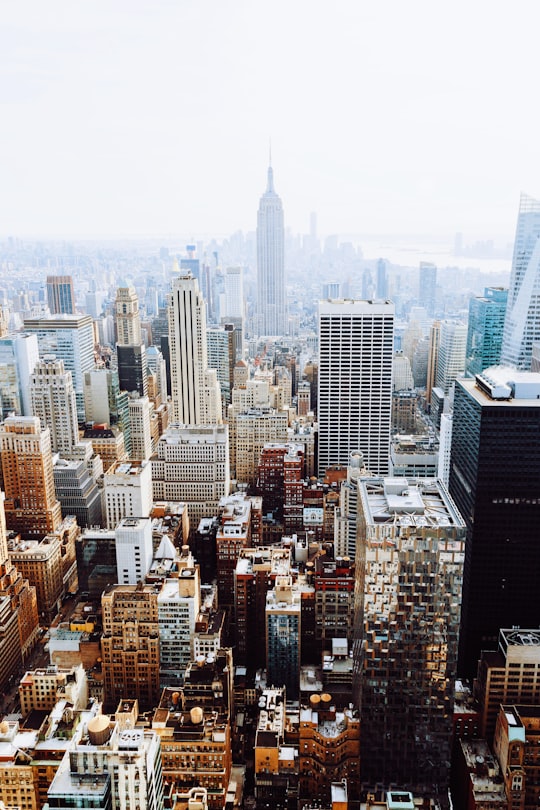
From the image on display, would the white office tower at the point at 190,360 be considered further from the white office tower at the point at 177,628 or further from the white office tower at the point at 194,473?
the white office tower at the point at 177,628

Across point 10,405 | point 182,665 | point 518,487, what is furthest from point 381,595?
point 10,405

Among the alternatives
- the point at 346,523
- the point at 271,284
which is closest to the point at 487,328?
the point at 346,523

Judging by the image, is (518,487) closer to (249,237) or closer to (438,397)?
(438,397)

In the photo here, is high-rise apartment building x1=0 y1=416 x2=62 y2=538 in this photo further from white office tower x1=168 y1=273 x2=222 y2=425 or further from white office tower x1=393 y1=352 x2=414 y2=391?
white office tower x1=393 y1=352 x2=414 y2=391

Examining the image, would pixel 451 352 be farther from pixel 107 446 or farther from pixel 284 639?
pixel 284 639

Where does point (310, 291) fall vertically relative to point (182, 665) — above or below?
above
